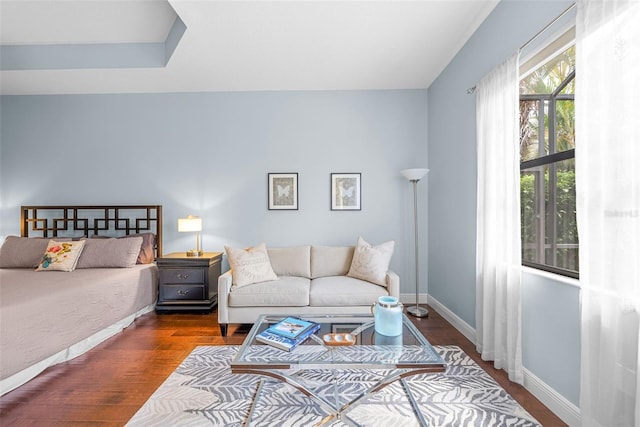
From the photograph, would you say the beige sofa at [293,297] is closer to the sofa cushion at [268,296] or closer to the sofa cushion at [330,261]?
the sofa cushion at [268,296]

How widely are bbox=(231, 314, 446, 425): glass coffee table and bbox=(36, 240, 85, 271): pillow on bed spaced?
266 cm

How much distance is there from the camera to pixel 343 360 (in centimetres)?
148

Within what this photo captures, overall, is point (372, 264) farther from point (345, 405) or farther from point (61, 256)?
point (61, 256)

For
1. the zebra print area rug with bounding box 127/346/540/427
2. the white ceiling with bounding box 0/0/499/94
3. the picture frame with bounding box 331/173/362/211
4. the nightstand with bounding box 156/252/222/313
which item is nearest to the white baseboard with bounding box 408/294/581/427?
the zebra print area rug with bounding box 127/346/540/427

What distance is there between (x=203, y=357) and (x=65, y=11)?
3.52 meters

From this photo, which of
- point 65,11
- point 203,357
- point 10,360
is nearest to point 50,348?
point 10,360

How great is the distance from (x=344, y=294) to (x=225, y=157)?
2431mm

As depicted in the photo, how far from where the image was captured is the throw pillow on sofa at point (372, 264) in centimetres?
300

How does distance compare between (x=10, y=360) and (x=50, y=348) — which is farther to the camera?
(x=50, y=348)

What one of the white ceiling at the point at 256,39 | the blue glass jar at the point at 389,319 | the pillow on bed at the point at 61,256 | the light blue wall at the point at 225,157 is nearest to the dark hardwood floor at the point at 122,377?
the blue glass jar at the point at 389,319

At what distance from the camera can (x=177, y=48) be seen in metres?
2.84

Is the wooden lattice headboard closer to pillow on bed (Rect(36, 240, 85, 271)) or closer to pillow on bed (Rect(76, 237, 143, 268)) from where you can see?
pillow on bed (Rect(76, 237, 143, 268))

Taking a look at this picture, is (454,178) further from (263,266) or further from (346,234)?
(263,266)

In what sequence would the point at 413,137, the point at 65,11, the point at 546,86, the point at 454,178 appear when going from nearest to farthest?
the point at 546,86, the point at 65,11, the point at 454,178, the point at 413,137
